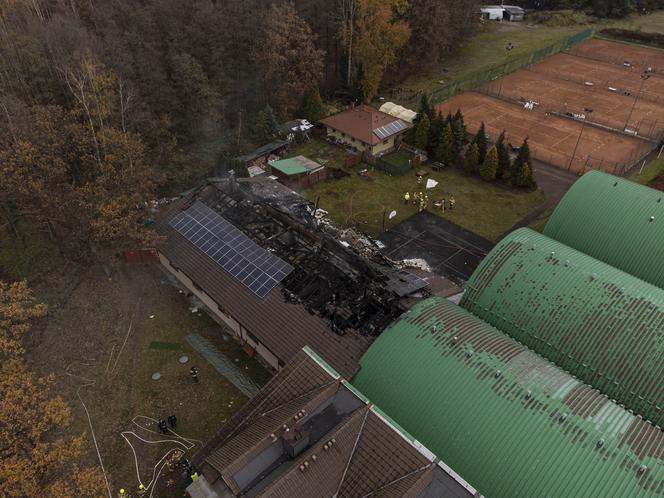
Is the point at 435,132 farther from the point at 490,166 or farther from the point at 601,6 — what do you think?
the point at 601,6

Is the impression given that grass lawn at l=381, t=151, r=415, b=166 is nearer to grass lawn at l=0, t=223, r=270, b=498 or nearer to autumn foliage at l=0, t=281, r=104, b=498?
grass lawn at l=0, t=223, r=270, b=498

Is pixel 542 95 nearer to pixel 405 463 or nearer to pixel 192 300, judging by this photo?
pixel 192 300

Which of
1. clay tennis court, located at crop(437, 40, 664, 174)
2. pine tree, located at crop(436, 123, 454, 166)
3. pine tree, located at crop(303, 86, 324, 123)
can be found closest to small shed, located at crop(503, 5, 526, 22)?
clay tennis court, located at crop(437, 40, 664, 174)

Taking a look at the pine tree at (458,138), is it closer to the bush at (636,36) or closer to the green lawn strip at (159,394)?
the green lawn strip at (159,394)

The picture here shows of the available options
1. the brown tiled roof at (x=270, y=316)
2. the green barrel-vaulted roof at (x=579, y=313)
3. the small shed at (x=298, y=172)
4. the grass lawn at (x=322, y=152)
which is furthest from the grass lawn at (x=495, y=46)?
the brown tiled roof at (x=270, y=316)

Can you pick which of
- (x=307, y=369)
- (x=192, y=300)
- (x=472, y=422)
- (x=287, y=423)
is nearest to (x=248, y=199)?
(x=192, y=300)

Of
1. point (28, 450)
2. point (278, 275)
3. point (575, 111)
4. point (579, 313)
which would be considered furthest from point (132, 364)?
point (575, 111)
